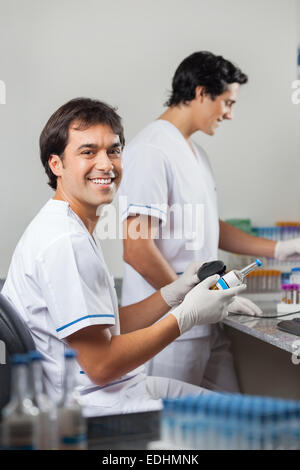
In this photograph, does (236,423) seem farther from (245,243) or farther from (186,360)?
(245,243)

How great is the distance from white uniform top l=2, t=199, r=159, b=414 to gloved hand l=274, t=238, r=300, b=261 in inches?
44.3

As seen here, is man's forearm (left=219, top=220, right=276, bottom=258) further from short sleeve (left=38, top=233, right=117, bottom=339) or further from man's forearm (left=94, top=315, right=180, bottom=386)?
short sleeve (left=38, top=233, right=117, bottom=339)

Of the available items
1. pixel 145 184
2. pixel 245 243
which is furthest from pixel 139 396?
pixel 245 243

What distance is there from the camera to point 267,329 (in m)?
1.72

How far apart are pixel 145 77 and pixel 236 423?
6.21 feet

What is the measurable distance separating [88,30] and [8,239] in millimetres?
855

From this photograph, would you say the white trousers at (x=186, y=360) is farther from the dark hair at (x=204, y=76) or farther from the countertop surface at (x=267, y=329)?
the dark hair at (x=204, y=76)

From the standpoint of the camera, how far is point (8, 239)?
7.44 ft

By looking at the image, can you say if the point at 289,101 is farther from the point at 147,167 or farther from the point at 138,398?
the point at 138,398

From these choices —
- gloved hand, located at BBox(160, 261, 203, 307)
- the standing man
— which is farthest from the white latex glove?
gloved hand, located at BBox(160, 261, 203, 307)

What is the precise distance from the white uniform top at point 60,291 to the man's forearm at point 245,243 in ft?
3.48

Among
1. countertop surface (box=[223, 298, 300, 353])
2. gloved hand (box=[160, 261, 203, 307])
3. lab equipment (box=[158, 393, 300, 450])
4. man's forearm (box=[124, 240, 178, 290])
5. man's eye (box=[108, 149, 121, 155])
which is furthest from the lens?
man's forearm (box=[124, 240, 178, 290])

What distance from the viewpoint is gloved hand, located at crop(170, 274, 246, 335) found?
1396 millimetres
